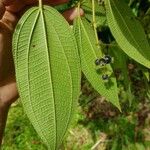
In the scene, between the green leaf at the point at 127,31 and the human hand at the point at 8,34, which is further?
the human hand at the point at 8,34

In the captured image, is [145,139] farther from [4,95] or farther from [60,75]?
[60,75]

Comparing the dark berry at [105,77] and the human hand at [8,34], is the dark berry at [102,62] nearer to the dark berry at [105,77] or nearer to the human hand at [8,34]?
the dark berry at [105,77]

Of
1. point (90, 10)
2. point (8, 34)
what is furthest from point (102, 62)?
point (8, 34)

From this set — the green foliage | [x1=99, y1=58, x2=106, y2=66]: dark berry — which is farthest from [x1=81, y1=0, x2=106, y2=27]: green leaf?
[x1=99, y1=58, x2=106, y2=66]: dark berry

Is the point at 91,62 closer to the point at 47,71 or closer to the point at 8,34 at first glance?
the point at 47,71

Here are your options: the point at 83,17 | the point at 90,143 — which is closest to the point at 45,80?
the point at 83,17

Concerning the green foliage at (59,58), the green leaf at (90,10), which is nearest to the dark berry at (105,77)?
the green foliage at (59,58)
